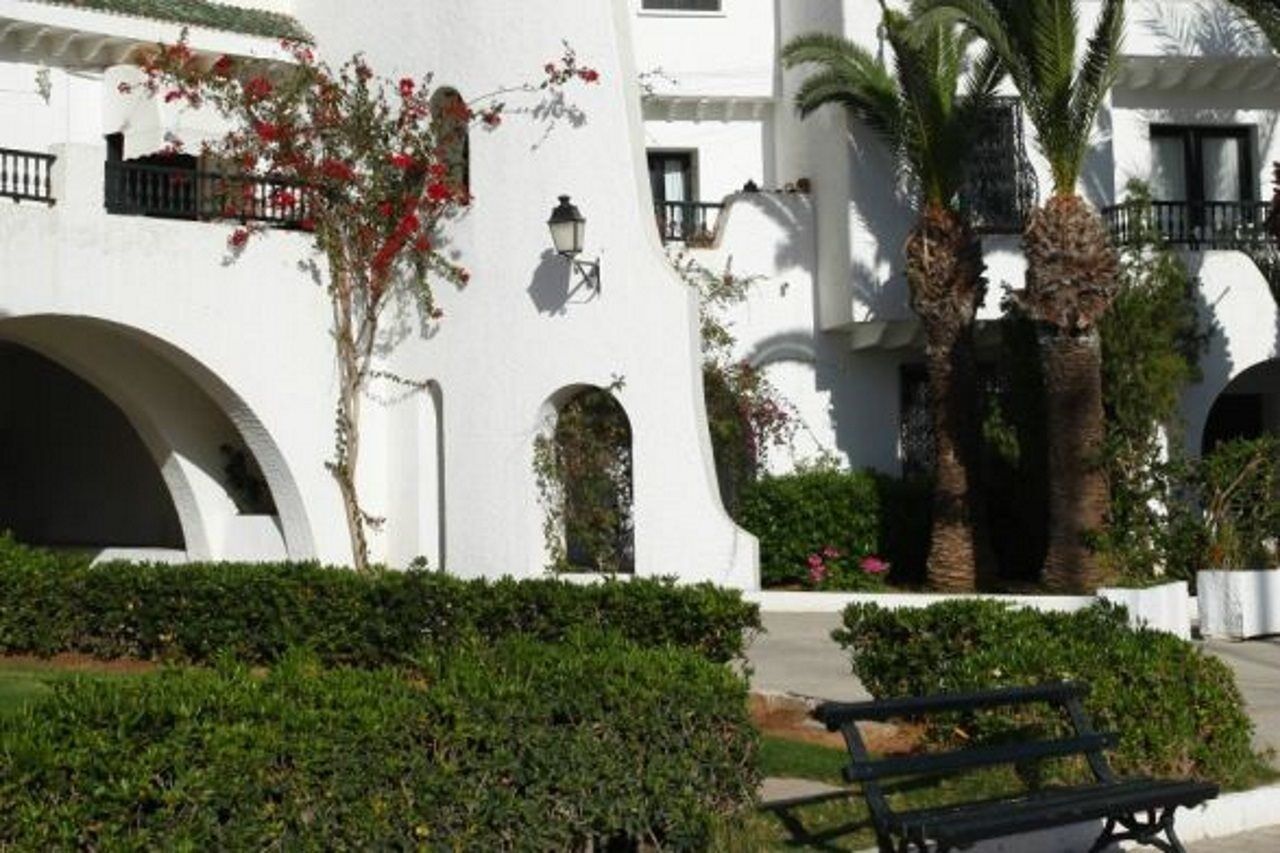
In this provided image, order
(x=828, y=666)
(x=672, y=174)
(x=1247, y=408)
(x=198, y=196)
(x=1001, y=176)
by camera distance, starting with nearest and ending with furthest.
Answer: (x=828, y=666) < (x=198, y=196) < (x=1001, y=176) < (x=672, y=174) < (x=1247, y=408)

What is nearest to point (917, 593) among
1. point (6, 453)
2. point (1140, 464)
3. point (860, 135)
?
point (1140, 464)

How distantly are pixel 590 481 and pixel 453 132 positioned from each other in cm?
414

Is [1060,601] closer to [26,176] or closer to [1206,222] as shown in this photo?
[1206,222]

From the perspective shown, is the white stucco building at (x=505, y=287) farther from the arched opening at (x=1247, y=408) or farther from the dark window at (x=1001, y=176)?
the arched opening at (x=1247, y=408)

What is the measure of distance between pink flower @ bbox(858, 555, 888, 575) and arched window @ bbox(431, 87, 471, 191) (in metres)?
6.29

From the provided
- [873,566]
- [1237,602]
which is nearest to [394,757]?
[1237,602]

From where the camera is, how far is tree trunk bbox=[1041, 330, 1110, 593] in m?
19.2

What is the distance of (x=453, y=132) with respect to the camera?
19.8 metres

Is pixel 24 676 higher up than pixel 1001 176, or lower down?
lower down

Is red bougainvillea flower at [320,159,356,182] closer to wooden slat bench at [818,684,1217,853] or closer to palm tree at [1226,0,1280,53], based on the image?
palm tree at [1226,0,1280,53]

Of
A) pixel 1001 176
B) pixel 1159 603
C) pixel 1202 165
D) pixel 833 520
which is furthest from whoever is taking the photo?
pixel 1202 165

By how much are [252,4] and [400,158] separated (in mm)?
3155

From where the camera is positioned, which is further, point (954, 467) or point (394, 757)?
point (954, 467)

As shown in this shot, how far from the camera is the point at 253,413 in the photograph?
19.1 m
